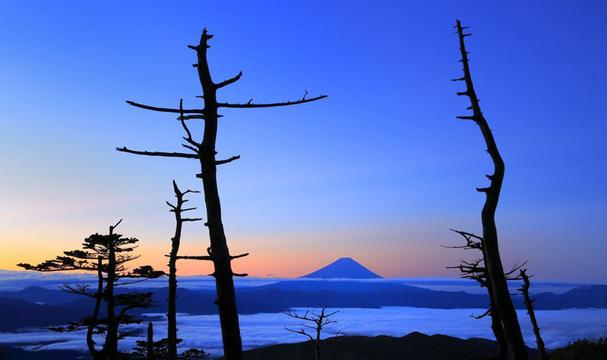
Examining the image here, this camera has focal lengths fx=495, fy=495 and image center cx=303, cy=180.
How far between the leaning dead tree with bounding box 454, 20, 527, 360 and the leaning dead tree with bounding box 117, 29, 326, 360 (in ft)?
18.6

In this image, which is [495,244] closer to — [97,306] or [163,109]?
[163,109]

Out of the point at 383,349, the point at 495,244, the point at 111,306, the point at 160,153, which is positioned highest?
the point at 160,153

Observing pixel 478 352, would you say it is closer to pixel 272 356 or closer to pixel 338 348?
pixel 338 348

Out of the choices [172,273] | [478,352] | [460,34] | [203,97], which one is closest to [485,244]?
[460,34]

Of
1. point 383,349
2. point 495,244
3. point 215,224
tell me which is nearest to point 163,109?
point 215,224

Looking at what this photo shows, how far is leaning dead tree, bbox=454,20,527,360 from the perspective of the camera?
10.1 meters

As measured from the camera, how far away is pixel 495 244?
10.6 m

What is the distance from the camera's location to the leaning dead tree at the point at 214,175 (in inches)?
272

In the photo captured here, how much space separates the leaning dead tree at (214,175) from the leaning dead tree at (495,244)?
18.6ft

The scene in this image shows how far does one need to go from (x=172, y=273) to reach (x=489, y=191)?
14014 millimetres

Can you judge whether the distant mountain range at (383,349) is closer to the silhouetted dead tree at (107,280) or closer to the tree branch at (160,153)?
the silhouetted dead tree at (107,280)

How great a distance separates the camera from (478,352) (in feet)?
546

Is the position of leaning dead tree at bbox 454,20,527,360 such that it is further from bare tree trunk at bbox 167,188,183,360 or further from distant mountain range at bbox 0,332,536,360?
distant mountain range at bbox 0,332,536,360

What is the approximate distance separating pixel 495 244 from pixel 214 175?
6.47 m
